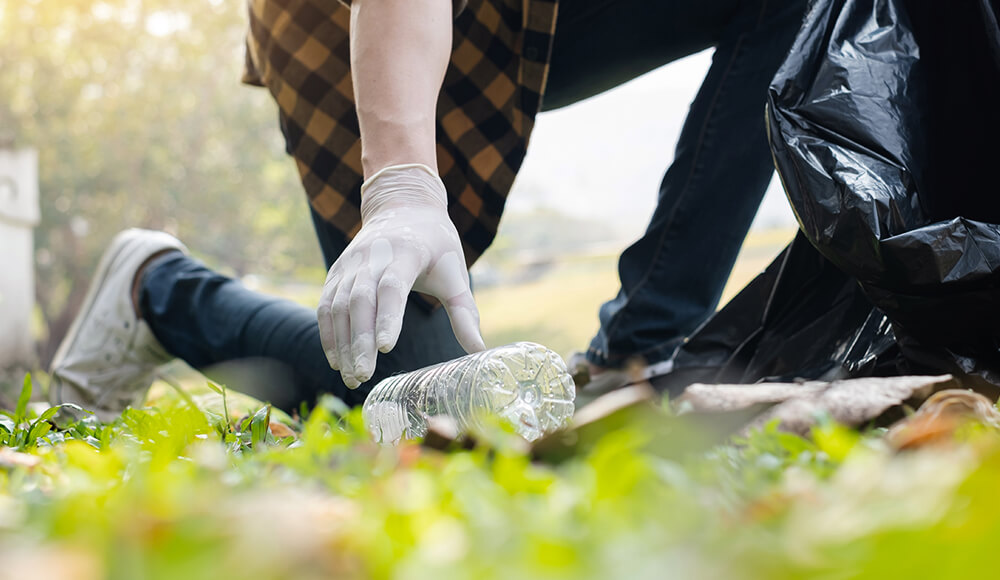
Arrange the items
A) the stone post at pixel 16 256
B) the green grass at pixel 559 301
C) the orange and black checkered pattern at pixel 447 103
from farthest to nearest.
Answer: the green grass at pixel 559 301 → the stone post at pixel 16 256 → the orange and black checkered pattern at pixel 447 103

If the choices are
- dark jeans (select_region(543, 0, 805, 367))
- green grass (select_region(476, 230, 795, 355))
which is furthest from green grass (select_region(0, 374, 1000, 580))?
green grass (select_region(476, 230, 795, 355))

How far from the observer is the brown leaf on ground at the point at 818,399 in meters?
0.53

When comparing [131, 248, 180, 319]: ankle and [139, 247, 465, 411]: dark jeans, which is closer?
[139, 247, 465, 411]: dark jeans

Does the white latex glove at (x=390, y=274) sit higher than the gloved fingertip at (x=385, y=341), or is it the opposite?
the white latex glove at (x=390, y=274)

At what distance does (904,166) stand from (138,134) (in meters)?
5.84

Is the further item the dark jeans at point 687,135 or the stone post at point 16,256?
the stone post at point 16,256

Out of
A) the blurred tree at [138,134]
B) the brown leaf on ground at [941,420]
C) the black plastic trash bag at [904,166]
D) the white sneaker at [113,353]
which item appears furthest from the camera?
the blurred tree at [138,134]

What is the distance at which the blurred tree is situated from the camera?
5.38 m

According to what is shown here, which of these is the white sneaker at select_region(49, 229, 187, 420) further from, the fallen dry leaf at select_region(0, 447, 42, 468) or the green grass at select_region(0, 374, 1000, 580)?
the green grass at select_region(0, 374, 1000, 580)

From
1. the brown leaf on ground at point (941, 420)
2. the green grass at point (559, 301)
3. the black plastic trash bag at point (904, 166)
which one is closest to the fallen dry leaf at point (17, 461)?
the brown leaf on ground at point (941, 420)

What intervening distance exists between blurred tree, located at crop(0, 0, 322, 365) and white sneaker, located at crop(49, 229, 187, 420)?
441cm

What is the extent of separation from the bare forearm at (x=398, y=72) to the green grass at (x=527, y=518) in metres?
0.62

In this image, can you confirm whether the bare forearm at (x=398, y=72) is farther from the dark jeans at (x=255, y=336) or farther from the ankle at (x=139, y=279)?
the ankle at (x=139, y=279)

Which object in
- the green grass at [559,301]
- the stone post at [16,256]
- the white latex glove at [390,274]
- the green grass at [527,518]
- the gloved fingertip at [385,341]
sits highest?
the green grass at [527,518]
